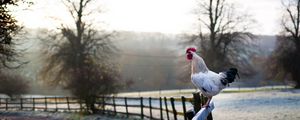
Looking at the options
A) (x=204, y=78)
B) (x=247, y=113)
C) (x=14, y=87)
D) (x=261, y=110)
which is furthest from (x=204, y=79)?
(x=14, y=87)

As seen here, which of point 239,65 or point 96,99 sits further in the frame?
point 239,65

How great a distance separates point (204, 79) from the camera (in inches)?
274

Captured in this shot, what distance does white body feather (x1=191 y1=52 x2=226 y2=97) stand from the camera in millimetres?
6957

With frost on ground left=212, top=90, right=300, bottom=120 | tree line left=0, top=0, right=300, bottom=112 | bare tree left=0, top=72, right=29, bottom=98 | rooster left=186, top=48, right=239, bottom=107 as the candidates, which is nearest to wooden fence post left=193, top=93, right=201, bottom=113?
rooster left=186, top=48, right=239, bottom=107

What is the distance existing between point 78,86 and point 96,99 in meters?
1.43

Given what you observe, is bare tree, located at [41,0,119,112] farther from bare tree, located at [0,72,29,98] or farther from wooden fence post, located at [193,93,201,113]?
wooden fence post, located at [193,93,201,113]

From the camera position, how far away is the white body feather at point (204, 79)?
6957 mm

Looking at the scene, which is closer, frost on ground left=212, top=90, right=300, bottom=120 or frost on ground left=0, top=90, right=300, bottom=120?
frost on ground left=212, top=90, right=300, bottom=120

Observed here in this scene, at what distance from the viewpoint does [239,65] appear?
164 ft

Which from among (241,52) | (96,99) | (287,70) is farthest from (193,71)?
(287,70)

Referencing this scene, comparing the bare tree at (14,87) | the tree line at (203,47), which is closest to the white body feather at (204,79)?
the tree line at (203,47)

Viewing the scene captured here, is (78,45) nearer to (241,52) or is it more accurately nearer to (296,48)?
(241,52)

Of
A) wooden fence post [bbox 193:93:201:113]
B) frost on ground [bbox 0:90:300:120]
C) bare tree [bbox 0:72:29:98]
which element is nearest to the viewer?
wooden fence post [bbox 193:93:201:113]

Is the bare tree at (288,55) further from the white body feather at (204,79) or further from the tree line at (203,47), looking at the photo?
the white body feather at (204,79)
